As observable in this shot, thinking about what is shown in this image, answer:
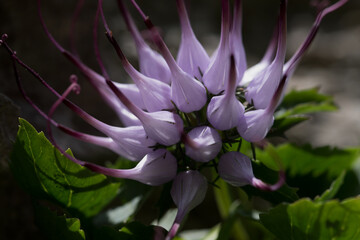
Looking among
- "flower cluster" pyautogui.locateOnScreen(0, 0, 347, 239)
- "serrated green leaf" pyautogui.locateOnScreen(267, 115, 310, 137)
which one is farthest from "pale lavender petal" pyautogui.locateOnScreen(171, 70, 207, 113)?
"serrated green leaf" pyautogui.locateOnScreen(267, 115, 310, 137)

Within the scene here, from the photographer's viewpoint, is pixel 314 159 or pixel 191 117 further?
pixel 314 159

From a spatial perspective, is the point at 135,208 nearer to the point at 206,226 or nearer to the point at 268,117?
the point at 268,117

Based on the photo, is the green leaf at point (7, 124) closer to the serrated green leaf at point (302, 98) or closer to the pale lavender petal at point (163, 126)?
the pale lavender petal at point (163, 126)

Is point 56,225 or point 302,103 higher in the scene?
point 56,225

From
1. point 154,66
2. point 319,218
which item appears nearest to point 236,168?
point 319,218

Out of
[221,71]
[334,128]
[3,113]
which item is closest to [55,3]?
[3,113]

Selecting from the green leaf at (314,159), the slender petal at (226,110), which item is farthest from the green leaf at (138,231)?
the green leaf at (314,159)

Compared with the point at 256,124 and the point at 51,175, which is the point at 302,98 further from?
the point at 51,175

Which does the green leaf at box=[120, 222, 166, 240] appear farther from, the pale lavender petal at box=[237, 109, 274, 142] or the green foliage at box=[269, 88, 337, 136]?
the green foliage at box=[269, 88, 337, 136]
